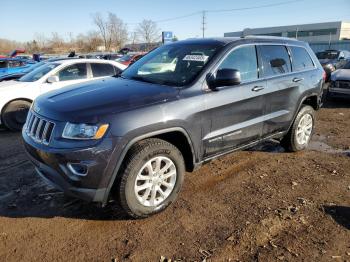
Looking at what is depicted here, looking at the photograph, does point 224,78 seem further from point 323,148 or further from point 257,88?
point 323,148

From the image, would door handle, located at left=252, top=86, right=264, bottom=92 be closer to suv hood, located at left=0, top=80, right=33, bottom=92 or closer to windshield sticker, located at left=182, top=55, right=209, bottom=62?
windshield sticker, located at left=182, top=55, right=209, bottom=62

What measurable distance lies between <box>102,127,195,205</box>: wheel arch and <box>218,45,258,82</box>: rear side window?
1.07 meters

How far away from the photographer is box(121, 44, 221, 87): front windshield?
402cm

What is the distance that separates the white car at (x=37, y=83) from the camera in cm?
742

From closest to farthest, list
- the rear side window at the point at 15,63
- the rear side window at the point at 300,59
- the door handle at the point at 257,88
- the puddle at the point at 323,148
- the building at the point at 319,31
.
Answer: the door handle at the point at 257,88 → the rear side window at the point at 300,59 → the puddle at the point at 323,148 → the rear side window at the point at 15,63 → the building at the point at 319,31

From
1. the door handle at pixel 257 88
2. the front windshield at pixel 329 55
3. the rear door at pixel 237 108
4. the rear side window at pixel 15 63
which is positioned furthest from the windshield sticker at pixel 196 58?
the front windshield at pixel 329 55

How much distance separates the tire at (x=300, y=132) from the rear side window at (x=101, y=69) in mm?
4945

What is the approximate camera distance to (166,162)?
361 cm

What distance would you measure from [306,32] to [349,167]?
8085 cm

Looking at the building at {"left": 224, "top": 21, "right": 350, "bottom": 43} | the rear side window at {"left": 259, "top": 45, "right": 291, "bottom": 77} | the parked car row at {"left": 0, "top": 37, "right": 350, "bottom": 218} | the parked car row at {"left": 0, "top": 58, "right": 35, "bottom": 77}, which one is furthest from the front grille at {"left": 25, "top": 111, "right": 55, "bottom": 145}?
the building at {"left": 224, "top": 21, "right": 350, "bottom": 43}

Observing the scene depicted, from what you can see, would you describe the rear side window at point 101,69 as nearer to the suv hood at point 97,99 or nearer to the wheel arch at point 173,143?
the suv hood at point 97,99

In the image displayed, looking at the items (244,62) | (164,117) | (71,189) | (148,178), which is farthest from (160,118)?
(244,62)

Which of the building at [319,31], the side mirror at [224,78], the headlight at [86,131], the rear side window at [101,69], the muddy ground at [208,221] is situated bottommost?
the muddy ground at [208,221]

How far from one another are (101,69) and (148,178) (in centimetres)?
571
